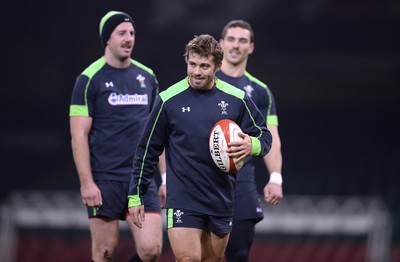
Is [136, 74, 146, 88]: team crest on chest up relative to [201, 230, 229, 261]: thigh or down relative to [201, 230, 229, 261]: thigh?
up

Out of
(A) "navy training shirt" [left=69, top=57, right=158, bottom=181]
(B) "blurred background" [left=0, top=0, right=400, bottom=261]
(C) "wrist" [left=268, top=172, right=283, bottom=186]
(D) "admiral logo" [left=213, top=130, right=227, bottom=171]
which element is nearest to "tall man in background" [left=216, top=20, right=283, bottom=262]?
(C) "wrist" [left=268, top=172, right=283, bottom=186]

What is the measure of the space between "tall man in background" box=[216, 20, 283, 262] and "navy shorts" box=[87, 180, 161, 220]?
19.4 inches

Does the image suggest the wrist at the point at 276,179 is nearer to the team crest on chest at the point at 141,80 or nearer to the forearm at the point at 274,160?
the forearm at the point at 274,160

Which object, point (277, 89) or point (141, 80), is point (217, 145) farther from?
point (277, 89)

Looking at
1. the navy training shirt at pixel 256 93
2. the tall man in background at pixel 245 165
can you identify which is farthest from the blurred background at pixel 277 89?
the navy training shirt at pixel 256 93

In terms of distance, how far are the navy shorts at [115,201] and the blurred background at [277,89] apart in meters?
3.20

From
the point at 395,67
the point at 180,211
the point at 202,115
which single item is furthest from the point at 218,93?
the point at 395,67

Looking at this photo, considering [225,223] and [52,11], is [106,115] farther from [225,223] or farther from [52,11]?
[52,11]

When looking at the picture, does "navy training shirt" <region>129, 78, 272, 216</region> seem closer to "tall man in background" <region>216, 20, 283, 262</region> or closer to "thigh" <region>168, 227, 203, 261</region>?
"thigh" <region>168, 227, 203, 261</region>

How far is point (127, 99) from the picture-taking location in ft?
17.4

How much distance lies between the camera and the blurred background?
8547 mm

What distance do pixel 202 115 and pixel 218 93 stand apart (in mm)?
154

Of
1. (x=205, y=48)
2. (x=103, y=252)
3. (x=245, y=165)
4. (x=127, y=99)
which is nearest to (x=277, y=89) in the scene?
(x=245, y=165)

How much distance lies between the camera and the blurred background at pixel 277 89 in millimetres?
8547
